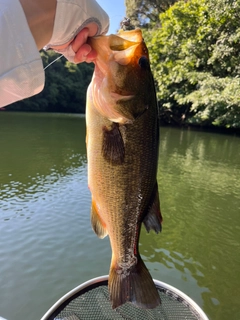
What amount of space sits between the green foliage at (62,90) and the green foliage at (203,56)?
951 inches

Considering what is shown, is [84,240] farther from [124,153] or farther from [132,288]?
[124,153]

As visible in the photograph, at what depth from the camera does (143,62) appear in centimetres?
161

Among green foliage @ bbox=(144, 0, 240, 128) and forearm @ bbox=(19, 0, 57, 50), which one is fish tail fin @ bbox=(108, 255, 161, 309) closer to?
forearm @ bbox=(19, 0, 57, 50)

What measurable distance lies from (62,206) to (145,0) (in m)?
32.3

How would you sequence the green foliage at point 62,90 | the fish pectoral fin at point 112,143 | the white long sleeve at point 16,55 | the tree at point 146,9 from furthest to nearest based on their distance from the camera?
1. the green foliage at point 62,90
2. the tree at point 146,9
3. the fish pectoral fin at point 112,143
4. the white long sleeve at point 16,55

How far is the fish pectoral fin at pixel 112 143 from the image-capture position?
Answer: 1634mm

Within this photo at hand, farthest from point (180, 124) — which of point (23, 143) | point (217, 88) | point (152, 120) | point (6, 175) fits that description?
point (152, 120)

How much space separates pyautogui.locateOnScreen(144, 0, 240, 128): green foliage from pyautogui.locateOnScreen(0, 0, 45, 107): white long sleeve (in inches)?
784

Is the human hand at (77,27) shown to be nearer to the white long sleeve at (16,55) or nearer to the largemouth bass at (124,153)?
the largemouth bass at (124,153)

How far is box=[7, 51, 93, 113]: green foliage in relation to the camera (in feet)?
156

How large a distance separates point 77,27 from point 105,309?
8.09 ft

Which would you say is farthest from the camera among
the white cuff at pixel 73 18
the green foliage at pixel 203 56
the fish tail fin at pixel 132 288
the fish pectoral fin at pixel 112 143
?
the green foliage at pixel 203 56

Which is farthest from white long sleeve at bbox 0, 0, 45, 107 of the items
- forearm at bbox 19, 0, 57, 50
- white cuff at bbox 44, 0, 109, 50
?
white cuff at bbox 44, 0, 109, 50

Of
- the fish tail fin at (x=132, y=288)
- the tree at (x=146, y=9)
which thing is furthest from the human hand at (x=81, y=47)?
the tree at (x=146, y=9)
